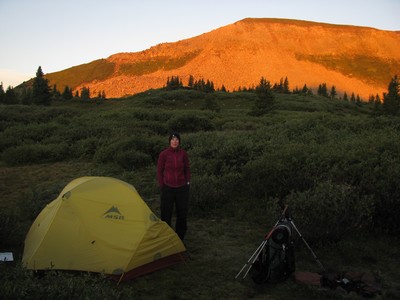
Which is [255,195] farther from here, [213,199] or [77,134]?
[77,134]

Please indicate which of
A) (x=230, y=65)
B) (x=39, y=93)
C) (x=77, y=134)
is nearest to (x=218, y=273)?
(x=77, y=134)

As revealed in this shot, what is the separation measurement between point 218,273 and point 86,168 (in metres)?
9.26

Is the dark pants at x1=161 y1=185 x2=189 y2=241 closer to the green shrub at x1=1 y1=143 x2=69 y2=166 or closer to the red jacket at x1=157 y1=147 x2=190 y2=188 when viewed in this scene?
the red jacket at x1=157 y1=147 x2=190 y2=188

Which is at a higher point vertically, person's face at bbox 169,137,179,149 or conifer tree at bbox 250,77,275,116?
conifer tree at bbox 250,77,275,116

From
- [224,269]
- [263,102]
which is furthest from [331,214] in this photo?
[263,102]

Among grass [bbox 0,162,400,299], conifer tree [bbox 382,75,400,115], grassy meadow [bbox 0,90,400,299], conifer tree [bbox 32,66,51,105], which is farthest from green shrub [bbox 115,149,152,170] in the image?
conifer tree [bbox 382,75,400,115]

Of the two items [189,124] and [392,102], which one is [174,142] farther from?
[392,102]

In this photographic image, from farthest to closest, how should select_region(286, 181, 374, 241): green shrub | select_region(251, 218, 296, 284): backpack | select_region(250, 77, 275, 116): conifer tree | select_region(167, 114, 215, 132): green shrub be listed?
1. select_region(250, 77, 275, 116): conifer tree
2. select_region(167, 114, 215, 132): green shrub
3. select_region(286, 181, 374, 241): green shrub
4. select_region(251, 218, 296, 284): backpack

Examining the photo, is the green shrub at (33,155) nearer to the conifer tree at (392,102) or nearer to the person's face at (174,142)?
the person's face at (174,142)

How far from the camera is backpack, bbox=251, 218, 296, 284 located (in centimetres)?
579

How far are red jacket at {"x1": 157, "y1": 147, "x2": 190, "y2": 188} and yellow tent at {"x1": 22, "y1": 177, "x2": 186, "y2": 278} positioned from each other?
0.70 m

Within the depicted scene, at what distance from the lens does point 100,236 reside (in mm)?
6176

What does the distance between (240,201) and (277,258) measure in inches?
158

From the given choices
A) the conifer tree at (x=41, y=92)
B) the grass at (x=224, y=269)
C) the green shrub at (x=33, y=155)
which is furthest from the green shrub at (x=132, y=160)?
the conifer tree at (x=41, y=92)
